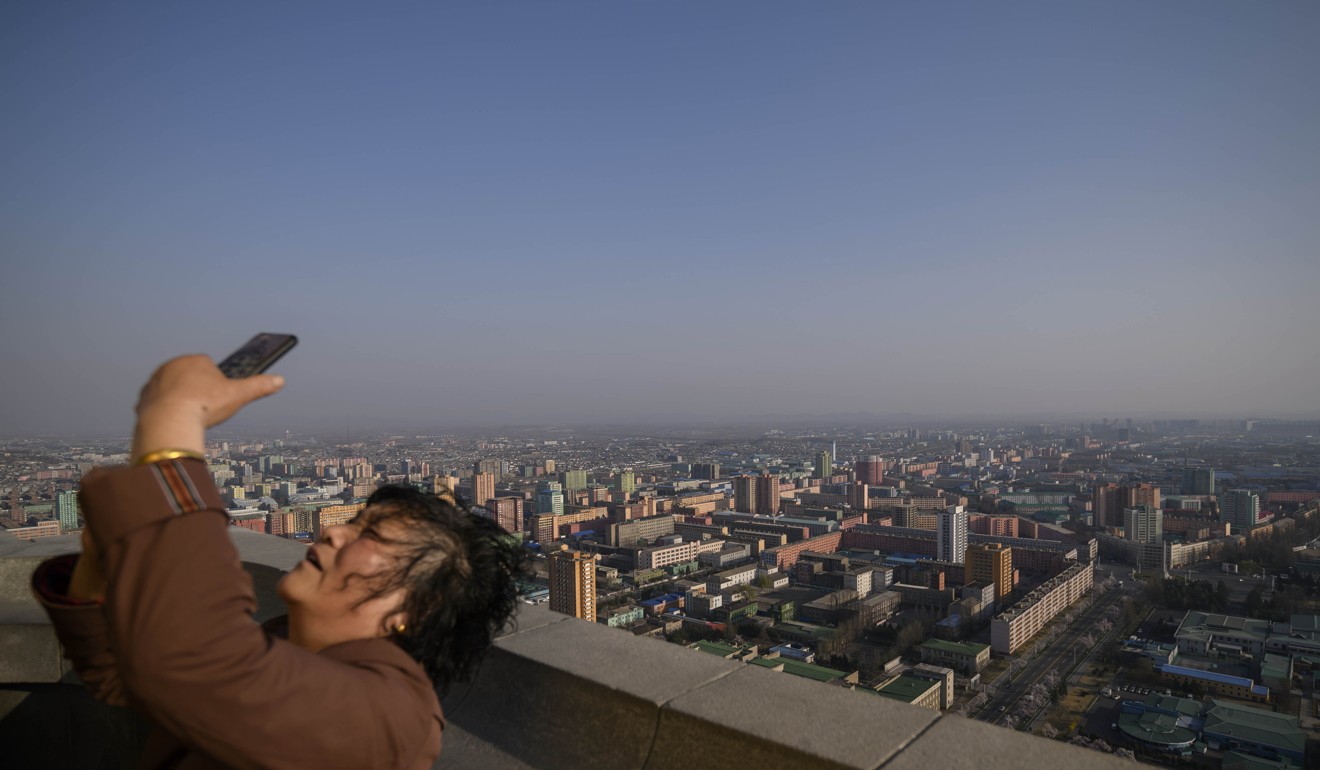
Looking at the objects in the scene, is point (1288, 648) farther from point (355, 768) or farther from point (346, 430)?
point (346, 430)

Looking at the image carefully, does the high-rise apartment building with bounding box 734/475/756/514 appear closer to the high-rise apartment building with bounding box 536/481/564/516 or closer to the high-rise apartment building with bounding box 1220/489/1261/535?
the high-rise apartment building with bounding box 536/481/564/516

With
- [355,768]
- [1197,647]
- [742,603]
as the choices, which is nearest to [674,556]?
[742,603]

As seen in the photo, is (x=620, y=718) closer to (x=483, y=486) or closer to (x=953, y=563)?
(x=953, y=563)

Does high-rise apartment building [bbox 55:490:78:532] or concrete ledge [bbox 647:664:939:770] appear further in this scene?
high-rise apartment building [bbox 55:490:78:532]

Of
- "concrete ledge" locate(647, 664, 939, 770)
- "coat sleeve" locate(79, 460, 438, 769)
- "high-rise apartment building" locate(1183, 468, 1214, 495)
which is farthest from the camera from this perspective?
"high-rise apartment building" locate(1183, 468, 1214, 495)

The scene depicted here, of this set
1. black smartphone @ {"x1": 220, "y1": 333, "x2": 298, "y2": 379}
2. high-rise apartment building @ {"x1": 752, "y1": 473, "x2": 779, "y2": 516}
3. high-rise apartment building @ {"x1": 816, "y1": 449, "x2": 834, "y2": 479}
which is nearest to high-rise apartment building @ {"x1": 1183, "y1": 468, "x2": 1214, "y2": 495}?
high-rise apartment building @ {"x1": 752, "y1": 473, "x2": 779, "y2": 516}

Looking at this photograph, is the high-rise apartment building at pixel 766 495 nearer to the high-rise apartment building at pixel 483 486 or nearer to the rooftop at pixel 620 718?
the high-rise apartment building at pixel 483 486
